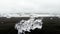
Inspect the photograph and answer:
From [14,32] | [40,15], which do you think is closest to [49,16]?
[40,15]

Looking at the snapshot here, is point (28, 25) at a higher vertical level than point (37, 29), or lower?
higher

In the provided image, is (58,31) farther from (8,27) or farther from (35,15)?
(8,27)

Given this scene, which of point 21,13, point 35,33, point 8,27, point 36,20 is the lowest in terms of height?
point 35,33

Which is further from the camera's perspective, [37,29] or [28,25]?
[37,29]

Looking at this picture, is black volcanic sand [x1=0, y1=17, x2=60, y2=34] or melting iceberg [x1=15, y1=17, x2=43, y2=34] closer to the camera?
melting iceberg [x1=15, y1=17, x2=43, y2=34]
